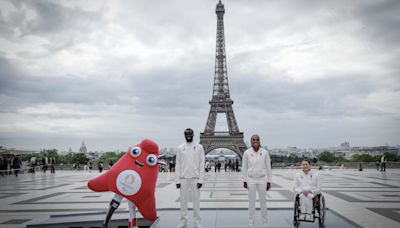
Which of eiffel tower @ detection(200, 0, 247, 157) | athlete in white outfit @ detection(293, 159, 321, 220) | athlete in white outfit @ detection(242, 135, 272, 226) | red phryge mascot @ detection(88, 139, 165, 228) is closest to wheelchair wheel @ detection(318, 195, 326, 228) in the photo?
athlete in white outfit @ detection(293, 159, 321, 220)

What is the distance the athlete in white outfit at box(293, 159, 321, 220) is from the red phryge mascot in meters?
2.46

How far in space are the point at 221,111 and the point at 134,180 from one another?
5134cm

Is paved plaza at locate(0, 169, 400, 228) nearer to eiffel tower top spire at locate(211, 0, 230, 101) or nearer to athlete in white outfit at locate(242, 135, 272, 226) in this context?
athlete in white outfit at locate(242, 135, 272, 226)

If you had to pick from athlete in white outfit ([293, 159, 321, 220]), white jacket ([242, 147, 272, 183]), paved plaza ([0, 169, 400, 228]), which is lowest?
paved plaza ([0, 169, 400, 228])

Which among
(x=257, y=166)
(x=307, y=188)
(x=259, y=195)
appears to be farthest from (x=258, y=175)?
(x=307, y=188)

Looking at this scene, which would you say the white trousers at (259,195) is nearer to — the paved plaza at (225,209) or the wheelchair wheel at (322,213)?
the paved plaza at (225,209)

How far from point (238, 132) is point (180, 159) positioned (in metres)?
48.4

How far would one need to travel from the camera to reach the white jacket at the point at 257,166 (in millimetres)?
6082

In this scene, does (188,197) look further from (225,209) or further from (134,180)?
(225,209)

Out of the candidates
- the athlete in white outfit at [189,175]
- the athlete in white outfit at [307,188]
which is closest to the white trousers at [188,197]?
the athlete in white outfit at [189,175]

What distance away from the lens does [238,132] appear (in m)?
54.0

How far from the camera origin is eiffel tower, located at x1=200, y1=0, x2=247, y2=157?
52.9 metres

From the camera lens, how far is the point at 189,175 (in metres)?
5.86

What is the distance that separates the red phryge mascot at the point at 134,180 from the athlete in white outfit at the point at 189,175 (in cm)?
53
